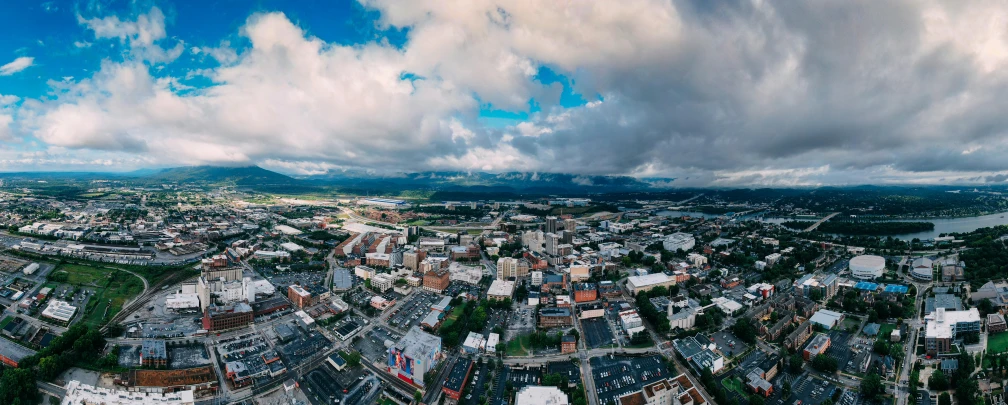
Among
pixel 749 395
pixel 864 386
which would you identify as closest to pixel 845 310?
pixel 864 386

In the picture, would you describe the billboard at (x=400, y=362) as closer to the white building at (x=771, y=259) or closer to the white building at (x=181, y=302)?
the white building at (x=181, y=302)

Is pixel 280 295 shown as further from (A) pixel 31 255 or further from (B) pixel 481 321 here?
Result: (A) pixel 31 255

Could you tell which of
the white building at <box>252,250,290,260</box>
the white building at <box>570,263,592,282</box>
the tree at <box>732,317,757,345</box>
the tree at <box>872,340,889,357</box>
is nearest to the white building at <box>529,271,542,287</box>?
the white building at <box>570,263,592,282</box>

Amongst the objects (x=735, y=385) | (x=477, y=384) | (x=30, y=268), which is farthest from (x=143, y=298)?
(x=735, y=385)

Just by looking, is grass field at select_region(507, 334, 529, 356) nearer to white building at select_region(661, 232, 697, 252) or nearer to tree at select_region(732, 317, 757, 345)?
tree at select_region(732, 317, 757, 345)

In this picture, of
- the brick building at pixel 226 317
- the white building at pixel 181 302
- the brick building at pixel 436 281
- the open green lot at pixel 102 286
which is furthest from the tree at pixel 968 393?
the open green lot at pixel 102 286
